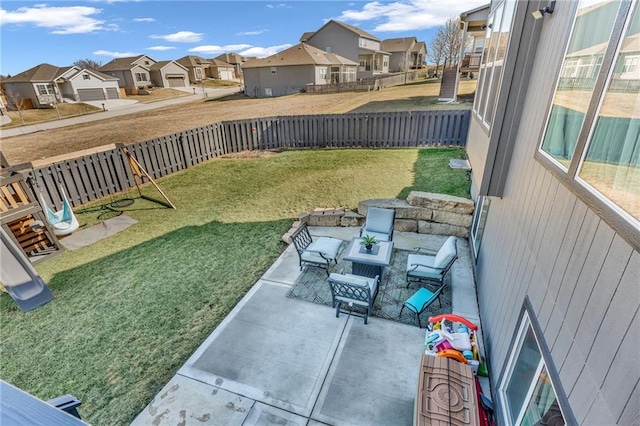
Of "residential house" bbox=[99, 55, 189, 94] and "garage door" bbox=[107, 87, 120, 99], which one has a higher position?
"residential house" bbox=[99, 55, 189, 94]

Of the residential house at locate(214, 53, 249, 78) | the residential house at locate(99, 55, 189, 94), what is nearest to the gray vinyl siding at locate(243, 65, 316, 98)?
the residential house at locate(99, 55, 189, 94)

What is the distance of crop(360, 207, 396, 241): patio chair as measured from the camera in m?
6.54

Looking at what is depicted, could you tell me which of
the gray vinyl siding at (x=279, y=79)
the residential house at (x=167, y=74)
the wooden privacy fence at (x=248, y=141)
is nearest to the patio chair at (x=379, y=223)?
the wooden privacy fence at (x=248, y=141)

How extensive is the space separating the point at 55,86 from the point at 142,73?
1325 cm

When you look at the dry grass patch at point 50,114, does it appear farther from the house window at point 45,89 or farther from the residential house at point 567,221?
the residential house at point 567,221

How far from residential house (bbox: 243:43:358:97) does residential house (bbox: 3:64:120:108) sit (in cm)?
2155

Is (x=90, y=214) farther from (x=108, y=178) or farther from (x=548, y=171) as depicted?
(x=548, y=171)

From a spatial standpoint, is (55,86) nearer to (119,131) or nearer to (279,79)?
(279,79)

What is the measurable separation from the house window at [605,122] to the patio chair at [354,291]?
2.91 metres

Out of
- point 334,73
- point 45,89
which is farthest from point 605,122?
point 45,89

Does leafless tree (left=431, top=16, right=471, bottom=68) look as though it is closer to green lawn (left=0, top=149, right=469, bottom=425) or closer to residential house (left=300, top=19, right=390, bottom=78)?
residential house (left=300, top=19, right=390, bottom=78)

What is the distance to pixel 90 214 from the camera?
8.71 metres

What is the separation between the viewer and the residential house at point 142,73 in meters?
48.4

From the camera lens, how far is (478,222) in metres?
6.28
